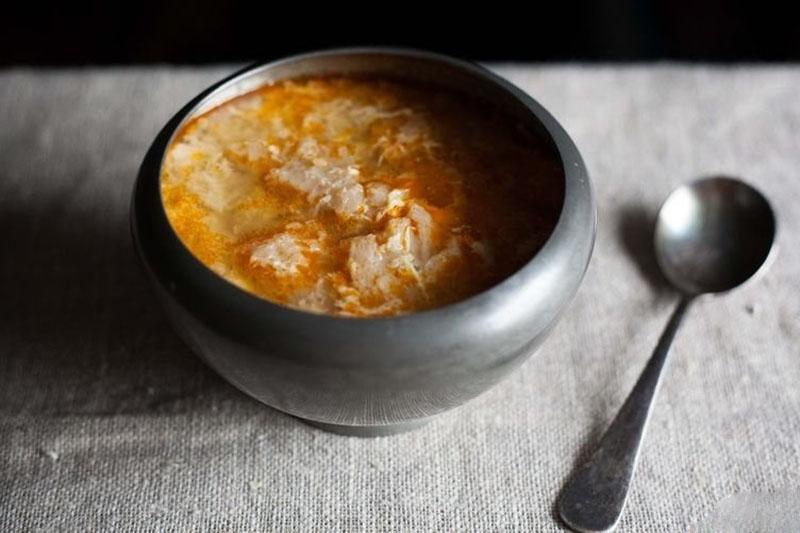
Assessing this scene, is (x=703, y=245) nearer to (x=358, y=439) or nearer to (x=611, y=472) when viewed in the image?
(x=611, y=472)

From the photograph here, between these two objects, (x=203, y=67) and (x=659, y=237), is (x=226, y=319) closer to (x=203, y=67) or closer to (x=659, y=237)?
(x=659, y=237)

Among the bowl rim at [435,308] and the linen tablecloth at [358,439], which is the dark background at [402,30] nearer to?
the linen tablecloth at [358,439]

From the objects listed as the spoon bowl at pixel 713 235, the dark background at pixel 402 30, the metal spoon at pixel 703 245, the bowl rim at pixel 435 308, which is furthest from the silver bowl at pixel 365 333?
the dark background at pixel 402 30

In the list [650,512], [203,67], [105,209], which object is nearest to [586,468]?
[650,512]

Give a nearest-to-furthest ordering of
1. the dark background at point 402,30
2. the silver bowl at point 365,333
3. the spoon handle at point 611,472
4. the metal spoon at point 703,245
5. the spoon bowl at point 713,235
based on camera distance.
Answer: the silver bowl at point 365,333 < the spoon handle at point 611,472 < the metal spoon at point 703,245 < the spoon bowl at point 713,235 < the dark background at point 402,30

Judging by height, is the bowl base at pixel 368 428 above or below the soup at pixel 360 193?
below

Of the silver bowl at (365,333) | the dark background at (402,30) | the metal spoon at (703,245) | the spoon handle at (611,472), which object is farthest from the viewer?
the dark background at (402,30)
